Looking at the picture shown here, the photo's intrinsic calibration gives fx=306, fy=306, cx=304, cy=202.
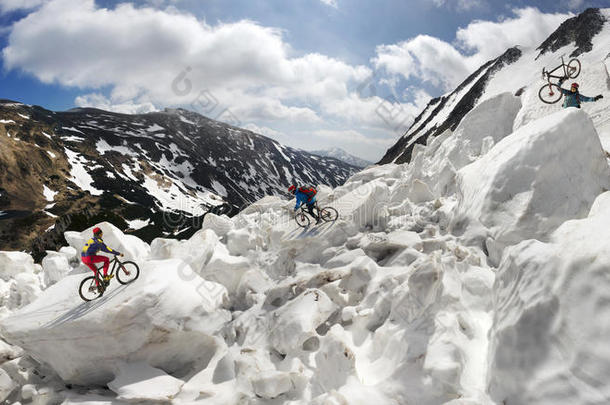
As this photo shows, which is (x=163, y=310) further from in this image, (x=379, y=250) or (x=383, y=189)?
(x=383, y=189)

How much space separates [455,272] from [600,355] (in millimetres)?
3989

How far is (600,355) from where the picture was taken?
13.1 feet

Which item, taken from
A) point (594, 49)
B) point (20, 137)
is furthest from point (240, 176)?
point (594, 49)

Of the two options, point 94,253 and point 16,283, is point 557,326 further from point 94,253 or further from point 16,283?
point 16,283

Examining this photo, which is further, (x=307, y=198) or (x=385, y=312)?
(x=307, y=198)

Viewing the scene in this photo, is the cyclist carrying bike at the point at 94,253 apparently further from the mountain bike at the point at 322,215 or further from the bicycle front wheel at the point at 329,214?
the bicycle front wheel at the point at 329,214

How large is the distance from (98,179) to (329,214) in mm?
120643

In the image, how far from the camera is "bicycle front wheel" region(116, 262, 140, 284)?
10.7 metres

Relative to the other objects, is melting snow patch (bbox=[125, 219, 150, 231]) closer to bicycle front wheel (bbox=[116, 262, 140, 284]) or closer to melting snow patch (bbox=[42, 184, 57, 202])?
melting snow patch (bbox=[42, 184, 57, 202])

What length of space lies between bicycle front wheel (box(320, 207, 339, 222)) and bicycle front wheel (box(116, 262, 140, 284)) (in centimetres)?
805

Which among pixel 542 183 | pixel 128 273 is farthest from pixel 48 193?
pixel 542 183

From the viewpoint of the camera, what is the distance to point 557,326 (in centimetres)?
467

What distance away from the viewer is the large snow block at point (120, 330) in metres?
9.01

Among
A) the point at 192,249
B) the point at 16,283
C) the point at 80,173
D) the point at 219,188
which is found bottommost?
the point at 192,249
